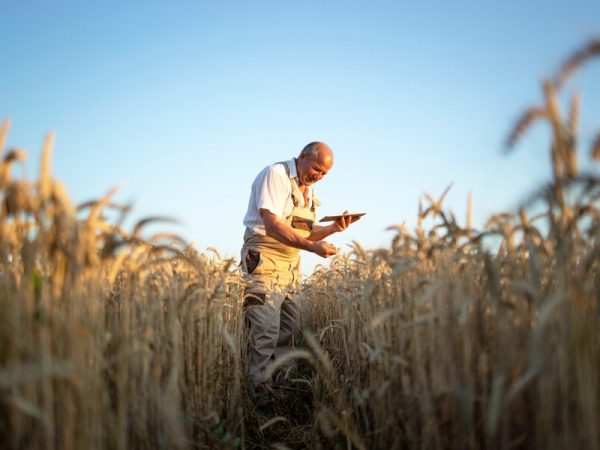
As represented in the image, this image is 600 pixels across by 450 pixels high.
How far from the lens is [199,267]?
266cm

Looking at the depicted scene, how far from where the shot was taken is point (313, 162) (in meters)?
4.59

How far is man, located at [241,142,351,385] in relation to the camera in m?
4.29

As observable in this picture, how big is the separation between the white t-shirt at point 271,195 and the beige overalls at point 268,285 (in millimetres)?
77

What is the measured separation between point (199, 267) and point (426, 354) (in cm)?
134

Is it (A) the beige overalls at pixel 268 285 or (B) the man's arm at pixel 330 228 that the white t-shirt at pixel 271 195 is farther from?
(B) the man's arm at pixel 330 228

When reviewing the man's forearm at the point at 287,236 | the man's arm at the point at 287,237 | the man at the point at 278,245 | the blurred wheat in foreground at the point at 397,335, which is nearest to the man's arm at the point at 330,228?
the man at the point at 278,245

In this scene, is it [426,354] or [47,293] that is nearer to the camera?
[47,293]

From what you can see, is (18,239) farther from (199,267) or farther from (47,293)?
(199,267)

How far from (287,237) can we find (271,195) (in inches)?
17.1

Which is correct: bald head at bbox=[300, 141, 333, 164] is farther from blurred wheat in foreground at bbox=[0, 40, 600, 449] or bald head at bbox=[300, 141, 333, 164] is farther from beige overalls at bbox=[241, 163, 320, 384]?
blurred wheat in foreground at bbox=[0, 40, 600, 449]

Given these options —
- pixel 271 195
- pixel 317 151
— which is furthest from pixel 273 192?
pixel 317 151

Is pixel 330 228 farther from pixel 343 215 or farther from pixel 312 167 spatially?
pixel 312 167

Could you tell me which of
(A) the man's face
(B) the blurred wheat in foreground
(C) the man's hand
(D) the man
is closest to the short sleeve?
(D) the man

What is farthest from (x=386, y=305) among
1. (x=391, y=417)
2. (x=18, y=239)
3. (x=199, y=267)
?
(x=18, y=239)
